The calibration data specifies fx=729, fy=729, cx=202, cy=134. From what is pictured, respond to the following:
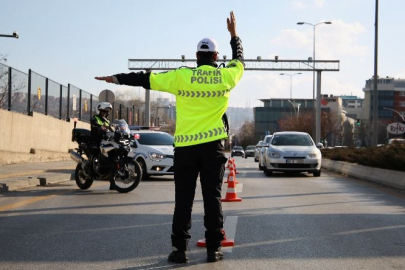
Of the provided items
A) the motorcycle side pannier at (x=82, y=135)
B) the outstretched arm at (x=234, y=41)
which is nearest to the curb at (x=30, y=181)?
the motorcycle side pannier at (x=82, y=135)

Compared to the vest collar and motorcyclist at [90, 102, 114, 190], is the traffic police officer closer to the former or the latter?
→ the vest collar

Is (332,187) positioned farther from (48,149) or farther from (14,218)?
(48,149)

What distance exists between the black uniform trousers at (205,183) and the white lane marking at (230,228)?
0.64m

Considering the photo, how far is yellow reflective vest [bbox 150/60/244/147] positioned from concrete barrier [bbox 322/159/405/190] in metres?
12.0

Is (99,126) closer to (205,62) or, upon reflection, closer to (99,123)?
(99,123)

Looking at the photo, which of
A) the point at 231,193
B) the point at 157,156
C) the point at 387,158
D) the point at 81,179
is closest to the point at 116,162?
the point at 81,179

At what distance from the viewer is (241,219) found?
33.8 feet

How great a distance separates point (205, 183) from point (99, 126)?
8268 mm

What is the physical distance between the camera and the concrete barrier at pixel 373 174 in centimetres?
1866

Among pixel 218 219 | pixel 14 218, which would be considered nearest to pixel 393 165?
pixel 14 218

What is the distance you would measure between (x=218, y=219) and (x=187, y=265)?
551mm

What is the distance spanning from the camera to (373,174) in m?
22.0

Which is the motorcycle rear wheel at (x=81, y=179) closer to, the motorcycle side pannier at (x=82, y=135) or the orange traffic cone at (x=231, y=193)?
the motorcycle side pannier at (x=82, y=135)

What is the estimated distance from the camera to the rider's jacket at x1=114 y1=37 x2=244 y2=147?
6.98m
